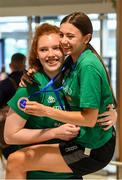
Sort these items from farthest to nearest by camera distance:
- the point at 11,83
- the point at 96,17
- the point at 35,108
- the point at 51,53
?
the point at 96,17 < the point at 11,83 < the point at 51,53 < the point at 35,108

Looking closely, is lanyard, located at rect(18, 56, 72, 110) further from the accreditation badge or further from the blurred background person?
the blurred background person

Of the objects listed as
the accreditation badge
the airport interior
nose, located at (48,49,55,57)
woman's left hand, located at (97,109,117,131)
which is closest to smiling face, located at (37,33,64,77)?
nose, located at (48,49,55,57)

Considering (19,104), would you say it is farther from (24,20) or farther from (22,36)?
(22,36)

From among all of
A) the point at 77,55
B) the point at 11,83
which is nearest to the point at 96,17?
the point at 11,83

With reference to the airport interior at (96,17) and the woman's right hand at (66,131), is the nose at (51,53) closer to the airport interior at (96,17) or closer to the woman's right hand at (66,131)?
the woman's right hand at (66,131)

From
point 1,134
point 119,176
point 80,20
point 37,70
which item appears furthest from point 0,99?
point 80,20

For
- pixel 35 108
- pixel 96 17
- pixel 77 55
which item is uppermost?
pixel 96 17

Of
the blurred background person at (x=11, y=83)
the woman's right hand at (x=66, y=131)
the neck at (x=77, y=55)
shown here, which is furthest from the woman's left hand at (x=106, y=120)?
the blurred background person at (x=11, y=83)

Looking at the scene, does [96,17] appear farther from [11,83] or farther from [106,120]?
[106,120]

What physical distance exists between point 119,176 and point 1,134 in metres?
1.28

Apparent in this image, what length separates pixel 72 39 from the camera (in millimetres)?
1332

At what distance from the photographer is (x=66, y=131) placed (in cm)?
136

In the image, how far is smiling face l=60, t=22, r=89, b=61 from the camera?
133cm

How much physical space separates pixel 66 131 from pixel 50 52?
0.33 meters
